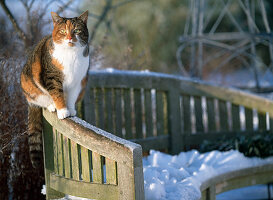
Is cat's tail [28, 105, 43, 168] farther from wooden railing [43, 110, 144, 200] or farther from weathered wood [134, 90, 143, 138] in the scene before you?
weathered wood [134, 90, 143, 138]

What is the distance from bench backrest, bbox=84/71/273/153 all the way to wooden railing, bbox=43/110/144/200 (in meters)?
0.86

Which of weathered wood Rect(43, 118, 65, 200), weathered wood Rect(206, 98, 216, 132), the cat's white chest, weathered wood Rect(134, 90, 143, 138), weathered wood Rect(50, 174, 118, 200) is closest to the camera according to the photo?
weathered wood Rect(50, 174, 118, 200)

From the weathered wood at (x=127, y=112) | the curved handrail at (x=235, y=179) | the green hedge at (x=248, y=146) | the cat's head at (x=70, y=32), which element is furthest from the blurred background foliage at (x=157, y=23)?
the cat's head at (x=70, y=32)

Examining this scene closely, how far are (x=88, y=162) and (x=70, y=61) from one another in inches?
24.2

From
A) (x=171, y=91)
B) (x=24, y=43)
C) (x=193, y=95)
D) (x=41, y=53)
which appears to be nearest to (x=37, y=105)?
(x=41, y=53)

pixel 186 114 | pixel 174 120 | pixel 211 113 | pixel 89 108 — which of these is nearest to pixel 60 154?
pixel 89 108

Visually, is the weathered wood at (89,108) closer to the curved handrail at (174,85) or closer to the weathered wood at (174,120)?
the curved handrail at (174,85)

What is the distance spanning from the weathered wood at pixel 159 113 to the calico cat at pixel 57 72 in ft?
5.29

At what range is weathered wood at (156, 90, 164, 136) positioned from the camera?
3.91 metres

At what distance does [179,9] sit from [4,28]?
352 inches

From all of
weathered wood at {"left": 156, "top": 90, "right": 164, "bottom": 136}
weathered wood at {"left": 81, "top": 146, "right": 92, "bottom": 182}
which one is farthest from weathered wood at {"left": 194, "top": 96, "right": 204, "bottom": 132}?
weathered wood at {"left": 81, "top": 146, "right": 92, "bottom": 182}

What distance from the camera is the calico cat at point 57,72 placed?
2.16 meters

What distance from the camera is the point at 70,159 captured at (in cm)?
225

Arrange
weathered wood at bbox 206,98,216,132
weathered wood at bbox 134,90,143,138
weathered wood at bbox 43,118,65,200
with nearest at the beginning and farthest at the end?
weathered wood at bbox 43,118,65,200 < weathered wood at bbox 134,90,143,138 < weathered wood at bbox 206,98,216,132
